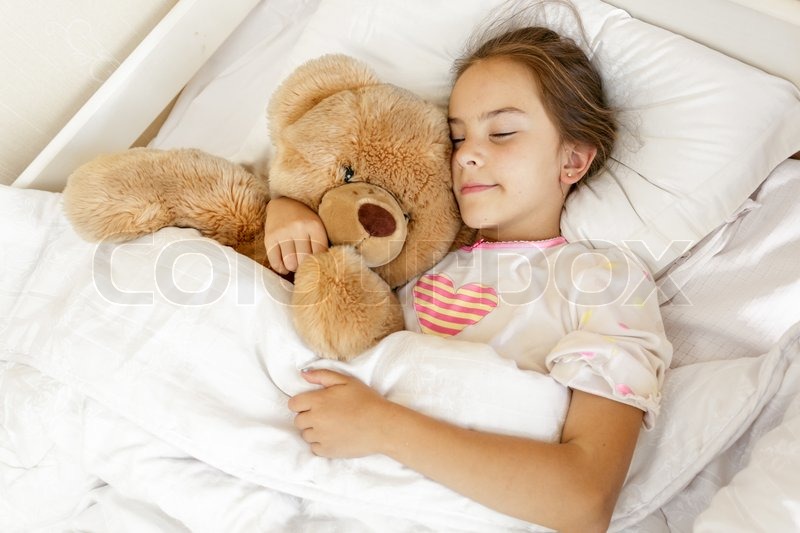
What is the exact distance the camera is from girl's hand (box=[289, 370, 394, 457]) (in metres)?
0.77

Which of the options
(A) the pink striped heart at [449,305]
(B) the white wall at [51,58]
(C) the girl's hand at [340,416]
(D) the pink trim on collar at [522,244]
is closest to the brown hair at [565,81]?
(D) the pink trim on collar at [522,244]

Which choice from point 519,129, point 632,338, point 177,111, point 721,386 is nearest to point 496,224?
point 519,129

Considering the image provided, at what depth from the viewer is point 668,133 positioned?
964mm

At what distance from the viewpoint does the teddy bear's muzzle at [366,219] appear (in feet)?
2.65

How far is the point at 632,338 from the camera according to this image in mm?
815

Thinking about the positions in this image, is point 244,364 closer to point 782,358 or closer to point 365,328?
→ point 365,328

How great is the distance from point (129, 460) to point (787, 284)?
0.90m

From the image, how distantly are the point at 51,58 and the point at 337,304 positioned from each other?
72 centimetres

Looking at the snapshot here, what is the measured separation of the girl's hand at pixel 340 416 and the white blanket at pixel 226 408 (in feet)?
0.06

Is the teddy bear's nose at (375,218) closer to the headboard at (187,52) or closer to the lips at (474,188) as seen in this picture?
the lips at (474,188)

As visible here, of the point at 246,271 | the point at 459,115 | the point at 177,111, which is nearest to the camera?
the point at 246,271

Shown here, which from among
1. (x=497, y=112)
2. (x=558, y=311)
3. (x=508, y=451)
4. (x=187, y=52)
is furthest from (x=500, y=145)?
(x=187, y=52)

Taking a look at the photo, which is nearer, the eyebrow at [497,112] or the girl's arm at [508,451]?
the girl's arm at [508,451]

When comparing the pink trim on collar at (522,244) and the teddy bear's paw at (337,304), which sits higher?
the teddy bear's paw at (337,304)
